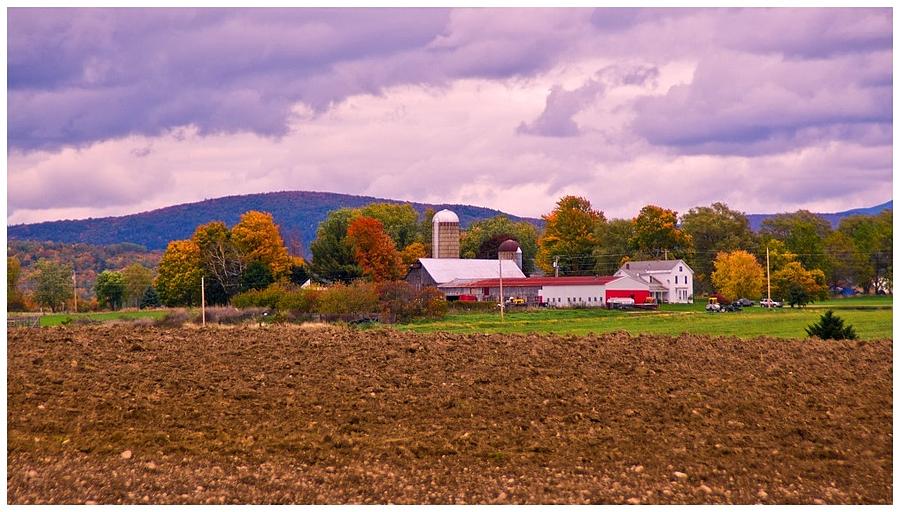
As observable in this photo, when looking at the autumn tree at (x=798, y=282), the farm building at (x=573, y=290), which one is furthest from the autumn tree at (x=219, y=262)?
the autumn tree at (x=798, y=282)

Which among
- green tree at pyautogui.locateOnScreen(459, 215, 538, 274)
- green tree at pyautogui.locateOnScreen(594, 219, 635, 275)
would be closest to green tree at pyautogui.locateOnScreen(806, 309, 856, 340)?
green tree at pyautogui.locateOnScreen(594, 219, 635, 275)

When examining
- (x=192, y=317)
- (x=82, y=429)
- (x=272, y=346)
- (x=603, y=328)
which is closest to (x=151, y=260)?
(x=192, y=317)

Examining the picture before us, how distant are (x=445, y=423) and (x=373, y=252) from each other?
32.9 metres

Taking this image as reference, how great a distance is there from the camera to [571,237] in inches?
1917

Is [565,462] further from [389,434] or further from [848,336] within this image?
[848,336]

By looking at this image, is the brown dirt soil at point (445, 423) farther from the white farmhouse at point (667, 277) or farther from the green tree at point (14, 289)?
the white farmhouse at point (667, 277)

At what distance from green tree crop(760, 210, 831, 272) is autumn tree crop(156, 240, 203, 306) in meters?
A: 24.8

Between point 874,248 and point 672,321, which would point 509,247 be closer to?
point 874,248

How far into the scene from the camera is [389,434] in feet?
32.3

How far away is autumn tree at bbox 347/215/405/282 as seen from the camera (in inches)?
1652

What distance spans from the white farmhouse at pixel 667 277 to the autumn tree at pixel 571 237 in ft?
20.4

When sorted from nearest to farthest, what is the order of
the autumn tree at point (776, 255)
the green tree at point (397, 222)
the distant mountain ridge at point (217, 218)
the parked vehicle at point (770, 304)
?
1. the parked vehicle at point (770, 304)
2. the autumn tree at point (776, 255)
3. the green tree at point (397, 222)
4. the distant mountain ridge at point (217, 218)

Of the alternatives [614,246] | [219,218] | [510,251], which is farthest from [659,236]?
[219,218]

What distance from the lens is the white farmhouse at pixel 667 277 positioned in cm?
3878
